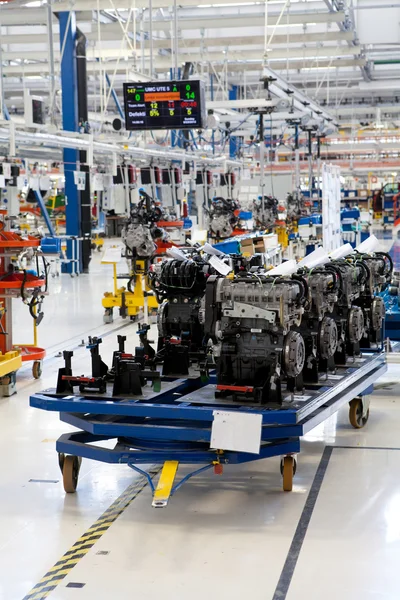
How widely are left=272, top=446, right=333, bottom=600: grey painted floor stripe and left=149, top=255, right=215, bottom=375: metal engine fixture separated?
1.26 m

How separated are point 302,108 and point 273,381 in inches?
467

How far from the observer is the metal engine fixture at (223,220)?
19609 millimetres

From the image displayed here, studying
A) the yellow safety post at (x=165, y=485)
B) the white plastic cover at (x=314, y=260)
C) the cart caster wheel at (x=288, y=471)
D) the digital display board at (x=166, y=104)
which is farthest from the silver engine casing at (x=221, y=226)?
the yellow safety post at (x=165, y=485)

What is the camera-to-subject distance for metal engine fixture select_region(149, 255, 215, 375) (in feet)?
23.1

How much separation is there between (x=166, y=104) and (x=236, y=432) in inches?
335

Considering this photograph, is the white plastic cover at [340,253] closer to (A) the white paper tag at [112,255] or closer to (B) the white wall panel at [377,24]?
(A) the white paper tag at [112,255]

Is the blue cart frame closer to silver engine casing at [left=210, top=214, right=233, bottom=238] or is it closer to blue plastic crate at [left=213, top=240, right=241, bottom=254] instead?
blue plastic crate at [left=213, top=240, right=241, bottom=254]

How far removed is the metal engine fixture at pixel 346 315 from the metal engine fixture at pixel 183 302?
1014 mm

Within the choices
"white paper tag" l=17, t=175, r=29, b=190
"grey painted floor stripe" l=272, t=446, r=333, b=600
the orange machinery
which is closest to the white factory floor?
"grey painted floor stripe" l=272, t=446, r=333, b=600

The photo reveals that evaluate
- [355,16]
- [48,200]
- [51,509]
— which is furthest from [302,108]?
[48,200]

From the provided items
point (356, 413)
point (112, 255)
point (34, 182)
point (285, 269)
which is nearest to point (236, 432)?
point (285, 269)

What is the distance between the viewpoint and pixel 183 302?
7.13 meters

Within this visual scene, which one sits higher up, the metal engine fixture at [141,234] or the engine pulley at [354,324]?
the metal engine fixture at [141,234]

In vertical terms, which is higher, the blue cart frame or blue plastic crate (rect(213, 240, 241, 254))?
blue plastic crate (rect(213, 240, 241, 254))
